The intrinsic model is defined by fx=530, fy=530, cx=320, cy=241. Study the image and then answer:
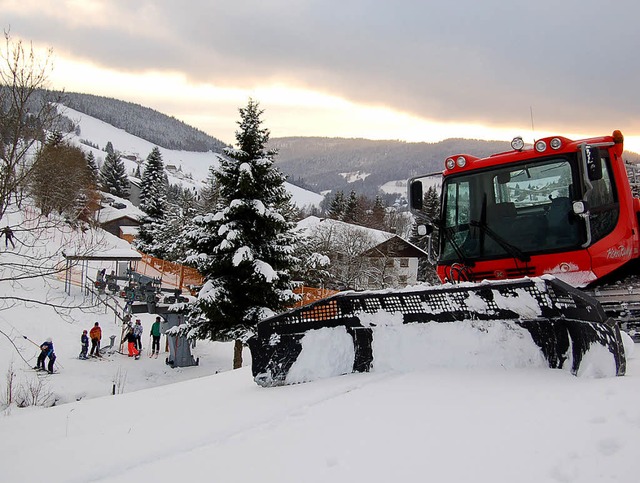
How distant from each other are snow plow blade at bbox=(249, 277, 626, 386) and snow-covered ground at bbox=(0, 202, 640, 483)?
0.60 ft

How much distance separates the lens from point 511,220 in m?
6.99

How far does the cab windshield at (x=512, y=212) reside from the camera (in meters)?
6.62

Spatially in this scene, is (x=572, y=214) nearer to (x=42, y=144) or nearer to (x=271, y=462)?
(x=271, y=462)

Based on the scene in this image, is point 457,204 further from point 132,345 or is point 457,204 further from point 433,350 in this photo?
point 132,345

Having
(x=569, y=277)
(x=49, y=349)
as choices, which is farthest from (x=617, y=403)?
(x=49, y=349)

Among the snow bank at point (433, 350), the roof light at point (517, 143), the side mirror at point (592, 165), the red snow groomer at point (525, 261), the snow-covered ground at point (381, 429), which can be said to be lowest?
the snow-covered ground at point (381, 429)

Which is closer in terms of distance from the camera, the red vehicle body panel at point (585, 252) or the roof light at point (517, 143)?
the red vehicle body panel at point (585, 252)

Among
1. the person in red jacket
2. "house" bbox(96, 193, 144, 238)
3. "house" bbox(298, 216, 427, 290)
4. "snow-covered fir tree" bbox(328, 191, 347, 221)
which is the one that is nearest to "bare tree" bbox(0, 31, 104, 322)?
the person in red jacket

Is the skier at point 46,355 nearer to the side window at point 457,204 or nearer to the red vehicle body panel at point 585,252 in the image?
the side window at point 457,204

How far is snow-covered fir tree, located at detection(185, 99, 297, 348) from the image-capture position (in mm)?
18656

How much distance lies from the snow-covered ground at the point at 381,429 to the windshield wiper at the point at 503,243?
2.00 meters

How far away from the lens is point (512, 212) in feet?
23.1

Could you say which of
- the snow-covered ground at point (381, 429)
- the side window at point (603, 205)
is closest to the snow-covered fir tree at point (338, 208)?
the side window at point (603, 205)

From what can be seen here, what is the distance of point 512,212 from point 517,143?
1.00 m
